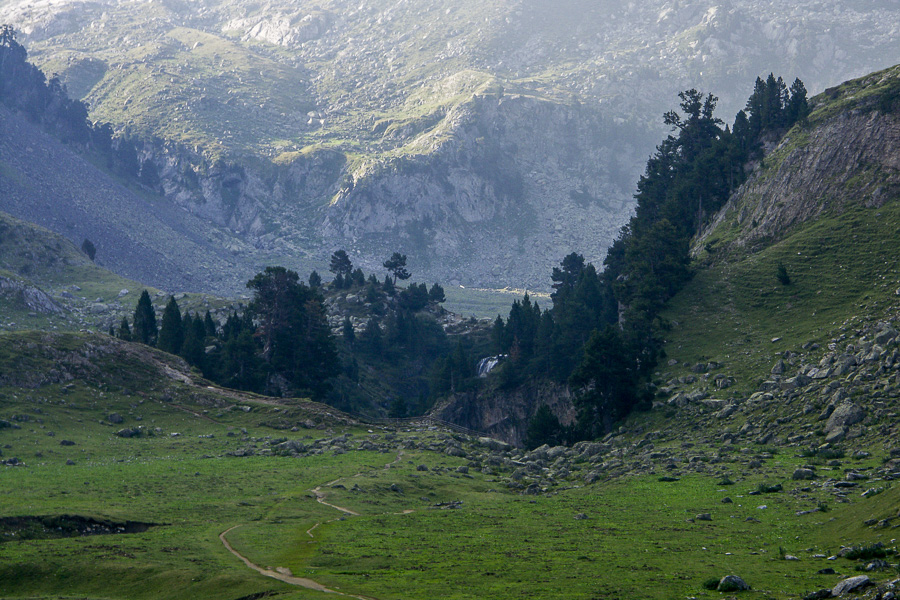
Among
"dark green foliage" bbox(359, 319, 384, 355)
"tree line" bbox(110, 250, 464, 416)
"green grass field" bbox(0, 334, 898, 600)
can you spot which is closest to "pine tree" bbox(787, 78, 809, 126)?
"green grass field" bbox(0, 334, 898, 600)

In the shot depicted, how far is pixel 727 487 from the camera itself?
57.7 meters

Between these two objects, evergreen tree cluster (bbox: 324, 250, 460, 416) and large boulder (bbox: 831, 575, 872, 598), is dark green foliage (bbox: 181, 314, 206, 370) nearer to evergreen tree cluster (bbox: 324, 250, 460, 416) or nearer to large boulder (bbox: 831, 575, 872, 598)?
evergreen tree cluster (bbox: 324, 250, 460, 416)

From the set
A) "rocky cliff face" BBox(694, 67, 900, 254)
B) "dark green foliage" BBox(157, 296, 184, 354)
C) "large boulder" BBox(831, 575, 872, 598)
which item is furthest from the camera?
"dark green foliage" BBox(157, 296, 184, 354)

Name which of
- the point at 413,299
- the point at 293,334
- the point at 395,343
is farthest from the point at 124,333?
the point at 413,299

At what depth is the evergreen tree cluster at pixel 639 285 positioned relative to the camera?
314 feet

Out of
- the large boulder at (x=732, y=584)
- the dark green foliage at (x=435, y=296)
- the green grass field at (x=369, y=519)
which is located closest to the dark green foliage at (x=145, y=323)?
the green grass field at (x=369, y=519)

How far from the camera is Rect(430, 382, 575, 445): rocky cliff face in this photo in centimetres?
13088

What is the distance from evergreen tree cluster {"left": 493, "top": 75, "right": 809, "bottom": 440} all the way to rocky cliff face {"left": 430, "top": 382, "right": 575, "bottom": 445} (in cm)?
234

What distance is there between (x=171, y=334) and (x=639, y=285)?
6373 cm

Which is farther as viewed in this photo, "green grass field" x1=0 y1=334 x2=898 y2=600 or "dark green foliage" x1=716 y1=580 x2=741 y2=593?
"green grass field" x1=0 y1=334 x2=898 y2=600

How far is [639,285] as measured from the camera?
10869 centimetres

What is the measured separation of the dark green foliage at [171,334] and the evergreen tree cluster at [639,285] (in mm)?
48403

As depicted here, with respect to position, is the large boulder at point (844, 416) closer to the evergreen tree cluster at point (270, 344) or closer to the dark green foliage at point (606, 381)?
the dark green foliage at point (606, 381)

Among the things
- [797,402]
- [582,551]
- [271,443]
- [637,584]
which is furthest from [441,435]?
[637,584]
